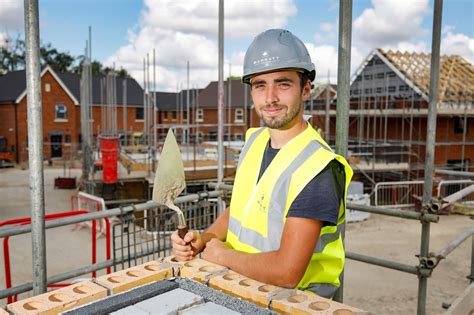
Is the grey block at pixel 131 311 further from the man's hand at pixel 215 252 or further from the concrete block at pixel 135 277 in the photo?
the man's hand at pixel 215 252

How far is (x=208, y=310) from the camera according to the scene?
1304 millimetres

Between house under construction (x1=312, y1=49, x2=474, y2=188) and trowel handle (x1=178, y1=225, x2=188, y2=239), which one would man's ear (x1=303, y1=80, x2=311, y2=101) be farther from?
house under construction (x1=312, y1=49, x2=474, y2=188)

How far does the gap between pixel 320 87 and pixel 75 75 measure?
21.5 metres

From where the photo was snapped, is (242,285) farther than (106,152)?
No

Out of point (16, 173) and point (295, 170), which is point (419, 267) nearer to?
point (295, 170)

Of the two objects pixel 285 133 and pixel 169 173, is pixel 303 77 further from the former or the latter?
pixel 169 173

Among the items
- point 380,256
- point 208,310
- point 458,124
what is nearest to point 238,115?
point 458,124

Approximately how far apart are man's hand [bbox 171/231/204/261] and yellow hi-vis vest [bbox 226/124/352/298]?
0.87 feet

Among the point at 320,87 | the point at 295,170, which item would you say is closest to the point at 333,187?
the point at 295,170

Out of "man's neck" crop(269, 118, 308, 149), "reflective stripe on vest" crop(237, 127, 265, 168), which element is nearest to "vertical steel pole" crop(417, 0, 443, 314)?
"reflective stripe on vest" crop(237, 127, 265, 168)

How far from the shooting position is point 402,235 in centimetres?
1184

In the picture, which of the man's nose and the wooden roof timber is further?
the wooden roof timber

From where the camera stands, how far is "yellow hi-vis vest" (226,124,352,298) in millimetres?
1804

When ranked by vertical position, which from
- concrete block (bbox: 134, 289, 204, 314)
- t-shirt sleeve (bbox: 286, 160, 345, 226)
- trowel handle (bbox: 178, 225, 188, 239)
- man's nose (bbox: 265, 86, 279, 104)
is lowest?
concrete block (bbox: 134, 289, 204, 314)
